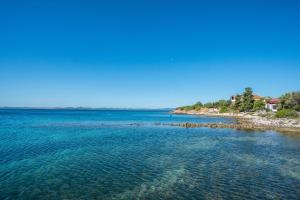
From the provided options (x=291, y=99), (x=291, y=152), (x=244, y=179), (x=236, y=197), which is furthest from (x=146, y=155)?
(x=291, y=99)

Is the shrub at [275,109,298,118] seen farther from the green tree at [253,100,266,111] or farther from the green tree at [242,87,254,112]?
the green tree at [253,100,266,111]

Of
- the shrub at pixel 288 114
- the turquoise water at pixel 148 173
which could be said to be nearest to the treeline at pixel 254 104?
the shrub at pixel 288 114

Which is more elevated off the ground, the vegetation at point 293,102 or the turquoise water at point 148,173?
the vegetation at point 293,102

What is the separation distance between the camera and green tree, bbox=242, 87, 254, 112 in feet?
375

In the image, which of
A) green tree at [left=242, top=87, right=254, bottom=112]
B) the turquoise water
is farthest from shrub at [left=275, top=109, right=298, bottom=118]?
the turquoise water

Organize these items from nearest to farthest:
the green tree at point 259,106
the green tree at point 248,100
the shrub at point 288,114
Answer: the shrub at point 288,114 → the green tree at point 248,100 → the green tree at point 259,106

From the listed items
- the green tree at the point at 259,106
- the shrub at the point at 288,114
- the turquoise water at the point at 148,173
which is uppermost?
the green tree at the point at 259,106

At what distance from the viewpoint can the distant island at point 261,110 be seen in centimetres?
6119

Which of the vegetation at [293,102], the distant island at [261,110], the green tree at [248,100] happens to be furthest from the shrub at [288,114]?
the green tree at [248,100]

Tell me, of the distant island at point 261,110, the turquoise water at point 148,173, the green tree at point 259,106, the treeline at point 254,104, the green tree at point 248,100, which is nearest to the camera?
the turquoise water at point 148,173

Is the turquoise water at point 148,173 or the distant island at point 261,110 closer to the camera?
the turquoise water at point 148,173

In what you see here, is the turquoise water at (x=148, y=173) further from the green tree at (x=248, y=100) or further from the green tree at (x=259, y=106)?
the green tree at (x=259, y=106)

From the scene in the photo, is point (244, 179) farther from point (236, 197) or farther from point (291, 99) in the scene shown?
point (291, 99)

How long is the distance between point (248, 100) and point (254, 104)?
512 cm
